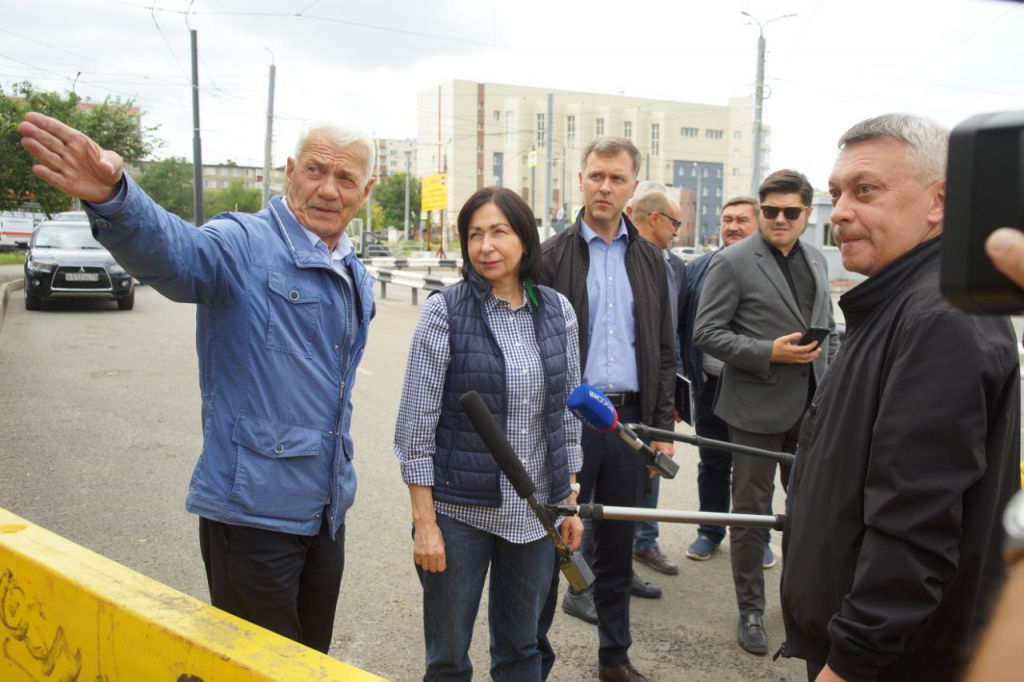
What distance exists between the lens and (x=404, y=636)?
3.89m

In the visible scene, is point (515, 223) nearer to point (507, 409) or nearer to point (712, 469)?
point (507, 409)

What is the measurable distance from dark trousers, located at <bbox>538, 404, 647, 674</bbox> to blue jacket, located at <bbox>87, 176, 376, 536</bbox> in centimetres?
141

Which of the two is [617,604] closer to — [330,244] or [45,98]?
[330,244]

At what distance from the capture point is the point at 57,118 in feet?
53.5

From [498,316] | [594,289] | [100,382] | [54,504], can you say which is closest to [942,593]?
[498,316]

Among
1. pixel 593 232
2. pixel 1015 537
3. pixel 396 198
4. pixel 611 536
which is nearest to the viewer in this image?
pixel 1015 537

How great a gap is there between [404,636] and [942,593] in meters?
2.69

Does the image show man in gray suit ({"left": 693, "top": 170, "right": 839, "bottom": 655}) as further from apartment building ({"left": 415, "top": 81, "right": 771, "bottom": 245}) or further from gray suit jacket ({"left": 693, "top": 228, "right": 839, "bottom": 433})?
apartment building ({"left": 415, "top": 81, "right": 771, "bottom": 245})

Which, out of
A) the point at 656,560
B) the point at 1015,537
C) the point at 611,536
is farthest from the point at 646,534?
the point at 1015,537

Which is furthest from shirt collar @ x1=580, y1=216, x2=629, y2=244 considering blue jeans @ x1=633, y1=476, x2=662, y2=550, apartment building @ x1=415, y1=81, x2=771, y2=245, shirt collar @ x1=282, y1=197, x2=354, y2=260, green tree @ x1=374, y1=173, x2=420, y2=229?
green tree @ x1=374, y1=173, x2=420, y2=229

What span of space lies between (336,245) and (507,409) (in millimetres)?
798

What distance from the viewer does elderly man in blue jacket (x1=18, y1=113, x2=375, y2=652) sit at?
234 cm

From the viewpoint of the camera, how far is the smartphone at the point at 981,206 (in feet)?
2.81

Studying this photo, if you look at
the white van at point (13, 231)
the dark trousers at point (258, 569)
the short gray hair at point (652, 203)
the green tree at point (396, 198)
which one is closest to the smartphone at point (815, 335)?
the short gray hair at point (652, 203)
